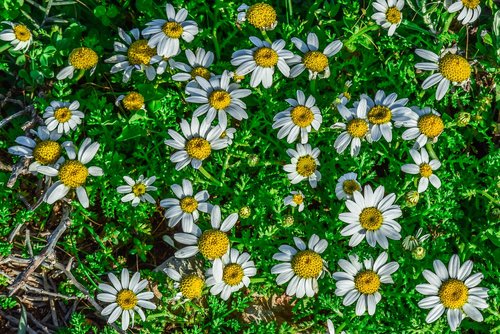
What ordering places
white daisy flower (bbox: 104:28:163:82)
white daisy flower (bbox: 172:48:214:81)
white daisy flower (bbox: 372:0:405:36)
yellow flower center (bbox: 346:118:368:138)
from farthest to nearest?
white daisy flower (bbox: 372:0:405:36)
white daisy flower (bbox: 104:28:163:82)
white daisy flower (bbox: 172:48:214:81)
yellow flower center (bbox: 346:118:368:138)

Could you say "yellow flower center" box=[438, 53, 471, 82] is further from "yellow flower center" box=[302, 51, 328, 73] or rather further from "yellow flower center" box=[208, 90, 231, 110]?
"yellow flower center" box=[208, 90, 231, 110]

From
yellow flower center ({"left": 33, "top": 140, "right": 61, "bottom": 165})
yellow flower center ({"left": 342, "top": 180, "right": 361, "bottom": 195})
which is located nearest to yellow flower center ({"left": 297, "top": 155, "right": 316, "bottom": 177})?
yellow flower center ({"left": 342, "top": 180, "right": 361, "bottom": 195})

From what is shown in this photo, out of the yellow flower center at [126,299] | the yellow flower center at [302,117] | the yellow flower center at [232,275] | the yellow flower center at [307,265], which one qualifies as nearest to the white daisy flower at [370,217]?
the yellow flower center at [307,265]

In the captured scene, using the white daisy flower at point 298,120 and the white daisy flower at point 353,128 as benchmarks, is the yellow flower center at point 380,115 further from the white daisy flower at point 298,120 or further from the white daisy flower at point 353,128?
the white daisy flower at point 298,120

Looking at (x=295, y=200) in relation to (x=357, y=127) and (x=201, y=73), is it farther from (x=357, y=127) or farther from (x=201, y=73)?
(x=201, y=73)

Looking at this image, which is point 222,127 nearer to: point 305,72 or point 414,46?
point 305,72

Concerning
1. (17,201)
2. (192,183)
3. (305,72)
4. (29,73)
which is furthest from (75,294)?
(305,72)
